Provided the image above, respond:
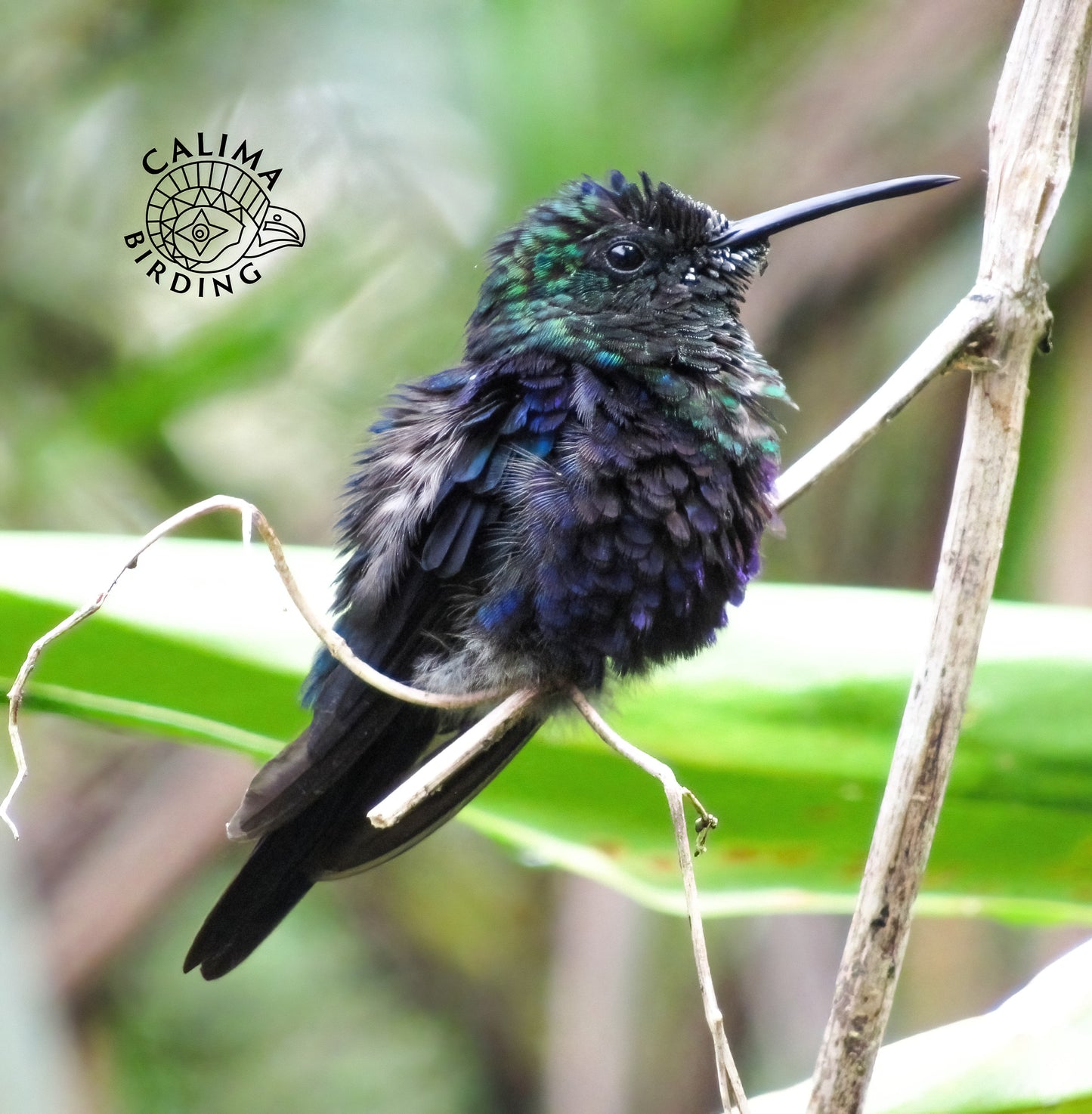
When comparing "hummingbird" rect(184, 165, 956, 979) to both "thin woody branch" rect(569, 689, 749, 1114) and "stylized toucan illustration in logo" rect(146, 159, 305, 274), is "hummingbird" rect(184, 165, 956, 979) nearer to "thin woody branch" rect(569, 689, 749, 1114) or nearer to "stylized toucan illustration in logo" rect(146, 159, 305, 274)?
"thin woody branch" rect(569, 689, 749, 1114)

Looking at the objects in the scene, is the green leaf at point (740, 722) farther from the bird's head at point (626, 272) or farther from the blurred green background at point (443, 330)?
the blurred green background at point (443, 330)

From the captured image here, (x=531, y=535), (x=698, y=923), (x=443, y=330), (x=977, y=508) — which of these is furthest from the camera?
(x=443, y=330)

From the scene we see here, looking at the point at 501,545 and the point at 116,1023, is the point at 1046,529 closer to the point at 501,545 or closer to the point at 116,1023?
the point at 501,545

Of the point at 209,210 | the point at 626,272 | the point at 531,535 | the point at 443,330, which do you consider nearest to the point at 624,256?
the point at 626,272

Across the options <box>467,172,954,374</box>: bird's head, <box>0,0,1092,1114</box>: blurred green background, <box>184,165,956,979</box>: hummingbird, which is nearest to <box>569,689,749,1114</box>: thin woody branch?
<box>184,165,956,979</box>: hummingbird

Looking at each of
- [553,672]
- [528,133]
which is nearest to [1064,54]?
[553,672]

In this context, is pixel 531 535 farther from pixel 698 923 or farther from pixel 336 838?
pixel 698 923
